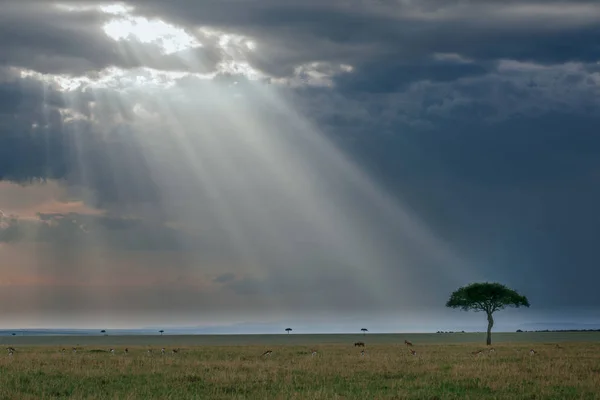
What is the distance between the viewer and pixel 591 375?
116 feet

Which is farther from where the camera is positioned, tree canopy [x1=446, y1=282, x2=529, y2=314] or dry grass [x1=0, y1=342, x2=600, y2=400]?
tree canopy [x1=446, y1=282, x2=529, y2=314]

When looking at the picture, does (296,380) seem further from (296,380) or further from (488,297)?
(488,297)

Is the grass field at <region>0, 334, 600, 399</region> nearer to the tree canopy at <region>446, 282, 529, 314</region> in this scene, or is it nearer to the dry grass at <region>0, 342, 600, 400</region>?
the dry grass at <region>0, 342, 600, 400</region>

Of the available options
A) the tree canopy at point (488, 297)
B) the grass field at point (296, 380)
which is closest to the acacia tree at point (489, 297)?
the tree canopy at point (488, 297)

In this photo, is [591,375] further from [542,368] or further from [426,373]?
[426,373]

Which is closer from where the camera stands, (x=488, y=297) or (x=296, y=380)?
(x=296, y=380)

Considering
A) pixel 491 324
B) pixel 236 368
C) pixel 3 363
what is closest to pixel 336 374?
pixel 236 368

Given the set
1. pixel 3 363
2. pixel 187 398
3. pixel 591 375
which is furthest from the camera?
pixel 3 363

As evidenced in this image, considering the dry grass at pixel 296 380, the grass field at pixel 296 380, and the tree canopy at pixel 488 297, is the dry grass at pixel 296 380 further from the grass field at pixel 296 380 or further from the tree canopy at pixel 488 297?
the tree canopy at pixel 488 297

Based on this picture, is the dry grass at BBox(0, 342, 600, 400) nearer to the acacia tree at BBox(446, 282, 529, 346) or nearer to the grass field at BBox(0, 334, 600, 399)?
the grass field at BBox(0, 334, 600, 399)

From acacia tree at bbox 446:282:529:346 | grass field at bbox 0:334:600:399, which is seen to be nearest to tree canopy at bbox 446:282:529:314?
acacia tree at bbox 446:282:529:346

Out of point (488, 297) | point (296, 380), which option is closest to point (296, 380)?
point (296, 380)

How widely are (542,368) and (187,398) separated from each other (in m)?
21.6

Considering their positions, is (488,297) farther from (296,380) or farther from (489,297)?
(296,380)
